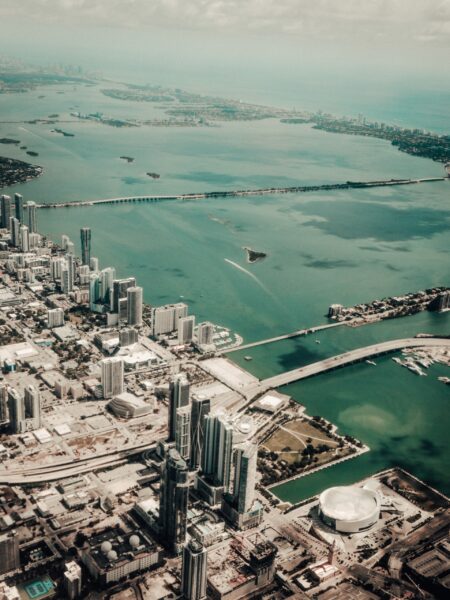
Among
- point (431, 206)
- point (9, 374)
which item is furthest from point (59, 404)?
point (431, 206)

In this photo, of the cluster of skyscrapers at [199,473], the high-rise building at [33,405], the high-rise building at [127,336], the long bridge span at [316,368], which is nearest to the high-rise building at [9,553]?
the cluster of skyscrapers at [199,473]

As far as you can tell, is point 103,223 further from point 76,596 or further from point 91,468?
point 76,596

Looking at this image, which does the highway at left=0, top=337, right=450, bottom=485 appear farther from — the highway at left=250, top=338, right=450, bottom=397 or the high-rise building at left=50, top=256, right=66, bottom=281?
the high-rise building at left=50, top=256, right=66, bottom=281

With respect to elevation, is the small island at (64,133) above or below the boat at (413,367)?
above

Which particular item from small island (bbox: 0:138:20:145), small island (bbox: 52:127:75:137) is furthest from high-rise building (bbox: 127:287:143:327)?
small island (bbox: 52:127:75:137)

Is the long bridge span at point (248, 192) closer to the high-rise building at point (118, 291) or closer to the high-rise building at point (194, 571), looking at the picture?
the high-rise building at point (118, 291)
